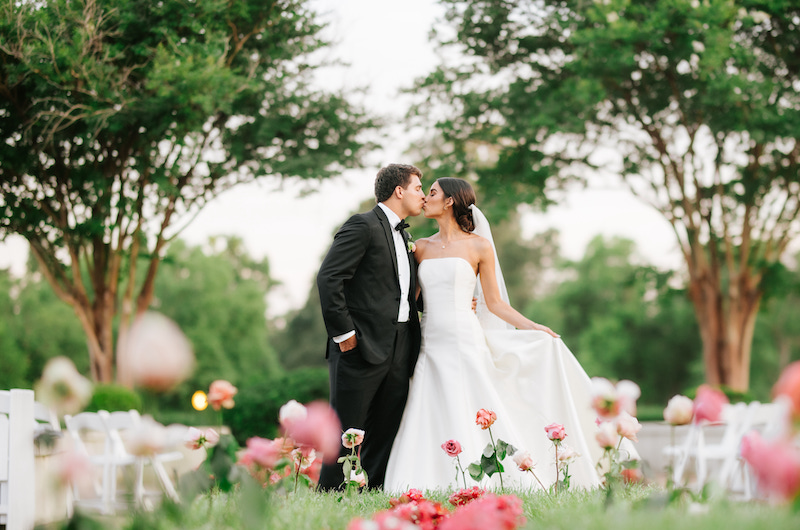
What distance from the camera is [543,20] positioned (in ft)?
43.7

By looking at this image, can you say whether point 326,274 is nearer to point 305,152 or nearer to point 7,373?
point 305,152

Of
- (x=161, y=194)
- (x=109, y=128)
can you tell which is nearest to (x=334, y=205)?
(x=161, y=194)

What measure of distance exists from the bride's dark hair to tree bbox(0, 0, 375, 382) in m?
5.83

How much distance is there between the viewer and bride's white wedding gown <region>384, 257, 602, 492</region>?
5.02m

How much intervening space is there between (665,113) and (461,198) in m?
10.4

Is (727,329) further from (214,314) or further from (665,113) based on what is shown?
(214,314)

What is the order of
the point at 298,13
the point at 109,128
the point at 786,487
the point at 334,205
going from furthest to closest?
1. the point at 334,205
2. the point at 298,13
3. the point at 109,128
4. the point at 786,487

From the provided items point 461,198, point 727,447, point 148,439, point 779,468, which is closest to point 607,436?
point 779,468

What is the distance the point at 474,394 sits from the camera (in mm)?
5230

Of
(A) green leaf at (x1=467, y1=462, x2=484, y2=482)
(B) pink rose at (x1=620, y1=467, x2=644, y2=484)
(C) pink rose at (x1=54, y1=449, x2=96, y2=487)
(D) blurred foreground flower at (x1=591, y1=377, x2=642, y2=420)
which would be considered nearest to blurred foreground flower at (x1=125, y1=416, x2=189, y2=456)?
(C) pink rose at (x1=54, y1=449, x2=96, y2=487)

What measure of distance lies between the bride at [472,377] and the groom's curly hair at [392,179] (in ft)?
0.82

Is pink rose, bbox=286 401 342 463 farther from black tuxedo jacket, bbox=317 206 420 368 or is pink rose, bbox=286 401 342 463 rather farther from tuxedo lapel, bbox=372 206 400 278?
tuxedo lapel, bbox=372 206 400 278

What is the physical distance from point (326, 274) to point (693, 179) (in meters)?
11.7

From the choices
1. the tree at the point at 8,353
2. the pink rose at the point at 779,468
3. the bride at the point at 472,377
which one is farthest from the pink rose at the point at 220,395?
the tree at the point at 8,353
